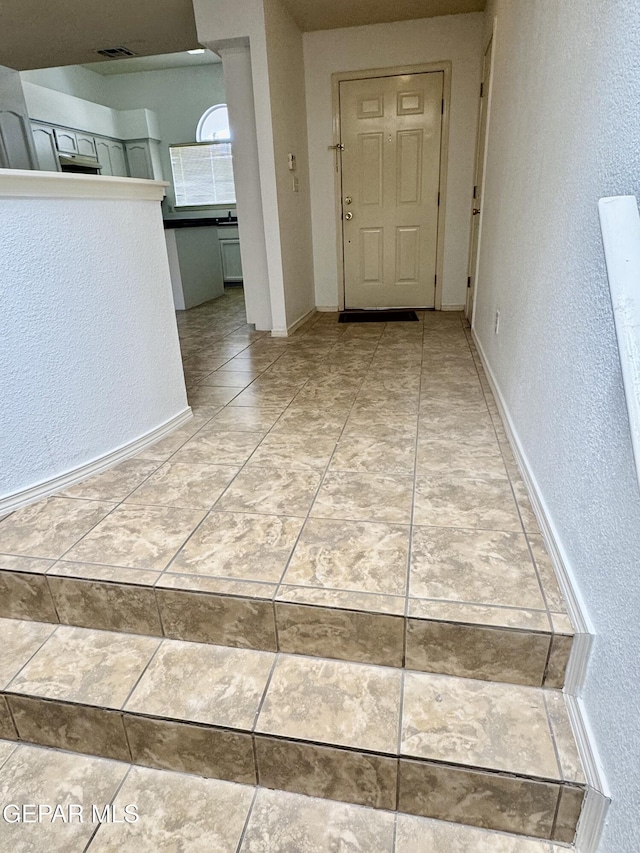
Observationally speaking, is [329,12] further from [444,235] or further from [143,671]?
[143,671]

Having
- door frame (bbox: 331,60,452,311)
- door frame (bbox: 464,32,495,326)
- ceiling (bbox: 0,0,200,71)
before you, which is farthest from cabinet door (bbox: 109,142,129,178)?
door frame (bbox: 464,32,495,326)

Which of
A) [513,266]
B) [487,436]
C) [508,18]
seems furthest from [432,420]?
[508,18]

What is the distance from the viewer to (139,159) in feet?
22.9

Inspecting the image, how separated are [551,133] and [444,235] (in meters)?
3.09

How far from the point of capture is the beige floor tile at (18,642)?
53.3 inches

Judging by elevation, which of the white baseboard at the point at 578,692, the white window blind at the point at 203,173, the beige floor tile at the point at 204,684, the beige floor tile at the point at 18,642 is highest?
the white window blind at the point at 203,173

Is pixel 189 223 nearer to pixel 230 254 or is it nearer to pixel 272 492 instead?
pixel 230 254

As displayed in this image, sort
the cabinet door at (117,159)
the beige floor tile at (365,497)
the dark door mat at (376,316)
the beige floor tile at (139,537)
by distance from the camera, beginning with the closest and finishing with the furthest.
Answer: the beige floor tile at (139,537)
the beige floor tile at (365,497)
the dark door mat at (376,316)
the cabinet door at (117,159)

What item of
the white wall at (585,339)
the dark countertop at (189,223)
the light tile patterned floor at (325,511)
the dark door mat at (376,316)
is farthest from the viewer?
the dark countertop at (189,223)

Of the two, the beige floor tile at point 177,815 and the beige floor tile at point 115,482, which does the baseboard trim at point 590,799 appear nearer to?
the beige floor tile at point 177,815

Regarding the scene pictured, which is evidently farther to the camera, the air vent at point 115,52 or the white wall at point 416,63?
the air vent at point 115,52

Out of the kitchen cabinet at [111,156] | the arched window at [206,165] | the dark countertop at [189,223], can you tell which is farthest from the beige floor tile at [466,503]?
the kitchen cabinet at [111,156]

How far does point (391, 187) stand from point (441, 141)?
52cm

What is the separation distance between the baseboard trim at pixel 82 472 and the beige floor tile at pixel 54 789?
75 centimetres
